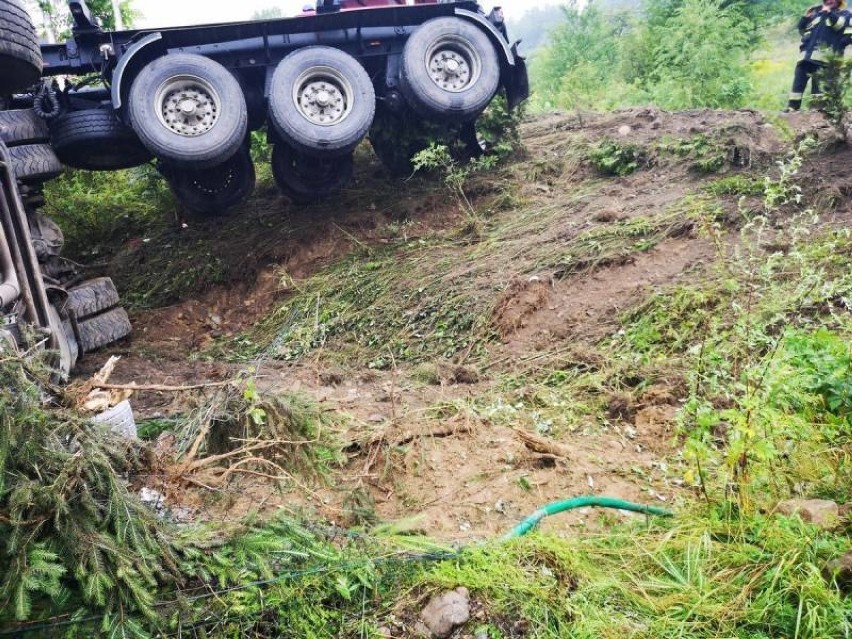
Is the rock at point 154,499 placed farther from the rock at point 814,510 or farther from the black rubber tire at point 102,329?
the black rubber tire at point 102,329

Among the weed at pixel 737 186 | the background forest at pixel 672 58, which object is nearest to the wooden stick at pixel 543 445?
the weed at pixel 737 186

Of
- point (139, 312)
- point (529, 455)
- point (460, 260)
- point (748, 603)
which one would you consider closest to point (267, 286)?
point (139, 312)

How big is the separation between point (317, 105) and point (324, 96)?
10 cm

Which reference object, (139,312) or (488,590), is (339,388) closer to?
(488,590)

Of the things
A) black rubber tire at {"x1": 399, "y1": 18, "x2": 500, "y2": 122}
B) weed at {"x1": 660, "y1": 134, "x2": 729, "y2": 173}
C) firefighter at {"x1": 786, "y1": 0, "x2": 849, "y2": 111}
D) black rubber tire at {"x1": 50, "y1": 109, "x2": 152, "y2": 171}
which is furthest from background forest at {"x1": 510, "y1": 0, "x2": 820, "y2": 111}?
black rubber tire at {"x1": 50, "y1": 109, "x2": 152, "y2": 171}

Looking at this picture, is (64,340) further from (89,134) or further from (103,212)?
(103,212)

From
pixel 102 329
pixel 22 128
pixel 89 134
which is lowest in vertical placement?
pixel 102 329

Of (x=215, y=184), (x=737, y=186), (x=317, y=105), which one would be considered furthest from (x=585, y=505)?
(x=215, y=184)

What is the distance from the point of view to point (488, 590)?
240cm

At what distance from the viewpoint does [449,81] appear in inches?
246

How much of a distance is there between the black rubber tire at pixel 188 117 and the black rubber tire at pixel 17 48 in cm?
91

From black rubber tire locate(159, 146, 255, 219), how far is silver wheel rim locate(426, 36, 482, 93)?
88.8 inches

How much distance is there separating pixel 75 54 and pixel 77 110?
0.50 m

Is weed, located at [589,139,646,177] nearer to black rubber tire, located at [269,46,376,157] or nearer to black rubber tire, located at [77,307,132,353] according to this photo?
black rubber tire, located at [269,46,376,157]
